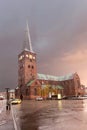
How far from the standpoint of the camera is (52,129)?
10359mm

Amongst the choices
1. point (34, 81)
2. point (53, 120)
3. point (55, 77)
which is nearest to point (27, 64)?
point (34, 81)

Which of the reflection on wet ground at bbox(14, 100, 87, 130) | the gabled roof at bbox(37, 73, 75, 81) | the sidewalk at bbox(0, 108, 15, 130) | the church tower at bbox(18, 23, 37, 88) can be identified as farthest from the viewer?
the gabled roof at bbox(37, 73, 75, 81)

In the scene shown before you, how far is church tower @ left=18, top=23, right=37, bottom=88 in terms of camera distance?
114 m

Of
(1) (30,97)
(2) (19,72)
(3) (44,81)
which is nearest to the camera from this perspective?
(1) (30,97)

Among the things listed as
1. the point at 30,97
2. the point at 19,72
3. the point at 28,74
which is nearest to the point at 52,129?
the point at 30,97

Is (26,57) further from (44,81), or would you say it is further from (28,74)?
(44,81)

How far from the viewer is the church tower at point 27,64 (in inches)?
4508

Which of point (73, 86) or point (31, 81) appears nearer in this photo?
point (31, 81)

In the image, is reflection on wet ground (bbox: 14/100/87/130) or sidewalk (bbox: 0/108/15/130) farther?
sidewalk (bbox: 0/108/15/130)

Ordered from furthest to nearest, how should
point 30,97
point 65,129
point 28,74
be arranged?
point 28,74, point 30,97, point 65,129

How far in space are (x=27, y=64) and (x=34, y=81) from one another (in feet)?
45.3

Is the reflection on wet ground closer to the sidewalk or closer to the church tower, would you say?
the sidewalk

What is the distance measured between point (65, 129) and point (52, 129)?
0.75 meters

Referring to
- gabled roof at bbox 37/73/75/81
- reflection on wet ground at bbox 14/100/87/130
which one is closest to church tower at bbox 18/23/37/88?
gabled roof at bbox 37/73/75/81
